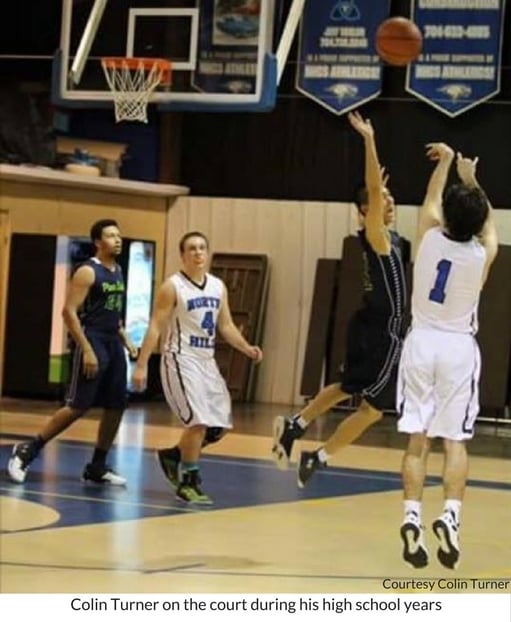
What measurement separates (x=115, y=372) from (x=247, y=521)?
206cm

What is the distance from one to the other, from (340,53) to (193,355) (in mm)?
10056

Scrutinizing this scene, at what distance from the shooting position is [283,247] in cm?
1995

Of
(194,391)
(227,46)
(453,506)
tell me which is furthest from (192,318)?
(227,46)

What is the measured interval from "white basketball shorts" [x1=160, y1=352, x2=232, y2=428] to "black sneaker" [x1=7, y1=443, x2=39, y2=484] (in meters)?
1.41

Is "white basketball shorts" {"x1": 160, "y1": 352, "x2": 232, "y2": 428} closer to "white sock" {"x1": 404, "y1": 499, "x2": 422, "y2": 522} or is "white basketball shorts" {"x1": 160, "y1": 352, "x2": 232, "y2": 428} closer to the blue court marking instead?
the blue court marking

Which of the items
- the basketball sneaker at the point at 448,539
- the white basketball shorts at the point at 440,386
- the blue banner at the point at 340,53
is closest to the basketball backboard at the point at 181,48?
the blue banner at the point at 340,53

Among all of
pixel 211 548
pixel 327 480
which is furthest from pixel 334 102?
pixel 211 548

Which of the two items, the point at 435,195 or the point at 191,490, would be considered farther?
the point at 191,490

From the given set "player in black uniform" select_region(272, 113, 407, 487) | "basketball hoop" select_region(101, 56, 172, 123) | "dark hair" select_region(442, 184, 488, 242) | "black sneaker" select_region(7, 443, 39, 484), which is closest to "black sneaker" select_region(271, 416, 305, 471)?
"player in black uniform" select_region(272, 113, 407, 487)

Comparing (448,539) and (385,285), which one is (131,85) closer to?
(385,285)

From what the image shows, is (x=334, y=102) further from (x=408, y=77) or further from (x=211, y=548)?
(x=211, y=548)

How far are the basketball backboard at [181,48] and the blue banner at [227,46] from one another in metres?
0.01

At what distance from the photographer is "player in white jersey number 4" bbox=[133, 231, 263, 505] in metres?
9.80

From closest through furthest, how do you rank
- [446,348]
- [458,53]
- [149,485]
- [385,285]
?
1. [446,348]
2. [385,285]
3. [149,485]
4. [458,53]
